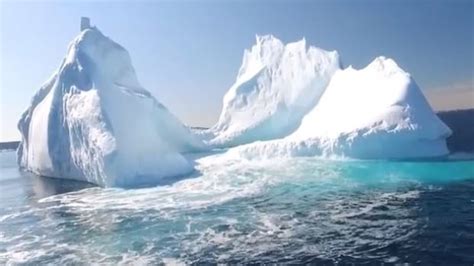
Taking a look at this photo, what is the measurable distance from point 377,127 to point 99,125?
17.6 metres

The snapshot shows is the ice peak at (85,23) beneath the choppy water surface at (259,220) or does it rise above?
above

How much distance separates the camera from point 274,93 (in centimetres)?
3631

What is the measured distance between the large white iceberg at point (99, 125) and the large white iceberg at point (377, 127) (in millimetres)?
7023

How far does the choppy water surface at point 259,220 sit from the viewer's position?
11133mm

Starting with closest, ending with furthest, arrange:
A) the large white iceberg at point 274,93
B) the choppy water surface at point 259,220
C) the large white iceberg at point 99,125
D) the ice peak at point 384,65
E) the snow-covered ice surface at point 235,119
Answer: the choppy water surface at point 259,220 → the large white iceberg at point 99,125 → the snow-covered ice surface at point 235,119 → the ice peak at point 384,65 → the large white iceberg at point 274,93

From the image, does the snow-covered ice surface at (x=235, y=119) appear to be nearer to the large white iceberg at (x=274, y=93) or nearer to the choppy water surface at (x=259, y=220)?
the large white iceberg at (x=274, y=93)

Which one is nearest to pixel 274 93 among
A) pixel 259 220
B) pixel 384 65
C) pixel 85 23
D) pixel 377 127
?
pixel 384 65

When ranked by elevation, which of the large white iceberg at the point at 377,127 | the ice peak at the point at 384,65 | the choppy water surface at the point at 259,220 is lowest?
the choppy water surface at the point at 259,220

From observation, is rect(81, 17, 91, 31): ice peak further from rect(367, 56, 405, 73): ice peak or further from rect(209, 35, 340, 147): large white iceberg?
rect(367, 56, 405, 73): ice peak

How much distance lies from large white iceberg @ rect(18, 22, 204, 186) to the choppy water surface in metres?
1.94

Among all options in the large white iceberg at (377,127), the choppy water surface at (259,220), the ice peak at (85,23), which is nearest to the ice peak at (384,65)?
the large white iceberg at (377,127)

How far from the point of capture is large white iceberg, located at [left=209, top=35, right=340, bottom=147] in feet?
116

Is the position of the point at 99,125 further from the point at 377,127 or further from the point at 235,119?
the point at 377,127

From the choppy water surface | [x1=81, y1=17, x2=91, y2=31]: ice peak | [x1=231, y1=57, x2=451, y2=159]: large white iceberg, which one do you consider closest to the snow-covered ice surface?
[x1=231, y1=57, x2=451, y2=159]: large white iceberg
